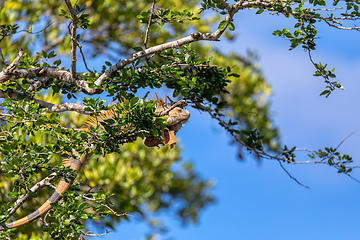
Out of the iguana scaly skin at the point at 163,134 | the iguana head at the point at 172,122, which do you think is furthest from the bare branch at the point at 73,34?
the iguana head at the point at 172,122

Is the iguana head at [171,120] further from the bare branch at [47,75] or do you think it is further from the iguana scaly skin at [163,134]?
the bare branch at [47,75]

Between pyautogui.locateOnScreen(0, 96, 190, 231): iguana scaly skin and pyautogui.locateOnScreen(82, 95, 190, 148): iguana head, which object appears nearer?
pyautogui.locateOnScreen(0, 96, 190, 231): iguana scaly skin

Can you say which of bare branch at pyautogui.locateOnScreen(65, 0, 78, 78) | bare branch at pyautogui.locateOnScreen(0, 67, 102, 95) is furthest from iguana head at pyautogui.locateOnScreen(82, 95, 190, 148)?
bare branch at pyautogui.locateOnScreen(65, 0, 78, 78)

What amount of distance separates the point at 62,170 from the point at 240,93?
8416mm

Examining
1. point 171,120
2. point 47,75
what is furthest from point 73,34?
point 171,120

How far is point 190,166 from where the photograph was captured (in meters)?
14.7

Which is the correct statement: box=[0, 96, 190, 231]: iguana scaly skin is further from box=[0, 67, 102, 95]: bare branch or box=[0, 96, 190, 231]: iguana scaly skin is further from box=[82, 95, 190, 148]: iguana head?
box=[0, 67, 102, 95]: bare branch

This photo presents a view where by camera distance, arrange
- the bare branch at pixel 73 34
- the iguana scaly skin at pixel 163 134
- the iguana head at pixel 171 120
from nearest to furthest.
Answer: the bare branch at pixel 73 34
the iguana scaly skin at pixel 163 134
the iguana head at pixel 171 120

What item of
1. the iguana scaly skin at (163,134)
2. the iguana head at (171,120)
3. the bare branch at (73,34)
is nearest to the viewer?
the bare branch at (73,34)

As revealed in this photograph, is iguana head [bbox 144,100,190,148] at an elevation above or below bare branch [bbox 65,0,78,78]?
below

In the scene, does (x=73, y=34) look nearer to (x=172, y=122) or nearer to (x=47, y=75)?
(x=47, y=75)

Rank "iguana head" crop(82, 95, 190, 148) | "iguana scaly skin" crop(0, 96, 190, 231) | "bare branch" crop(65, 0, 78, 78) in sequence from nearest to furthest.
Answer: "bare branch" crop(65, 0, 78, 78), "iguana scaly skin" crop(0, 96, 190, 231), "iguana head" crop(82, 95, 190, 148)

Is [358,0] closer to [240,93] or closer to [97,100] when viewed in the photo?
[97,100]

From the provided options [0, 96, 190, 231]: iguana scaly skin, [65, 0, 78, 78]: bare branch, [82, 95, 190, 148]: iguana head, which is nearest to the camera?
[65, 0, 78, 78]: bare branch
